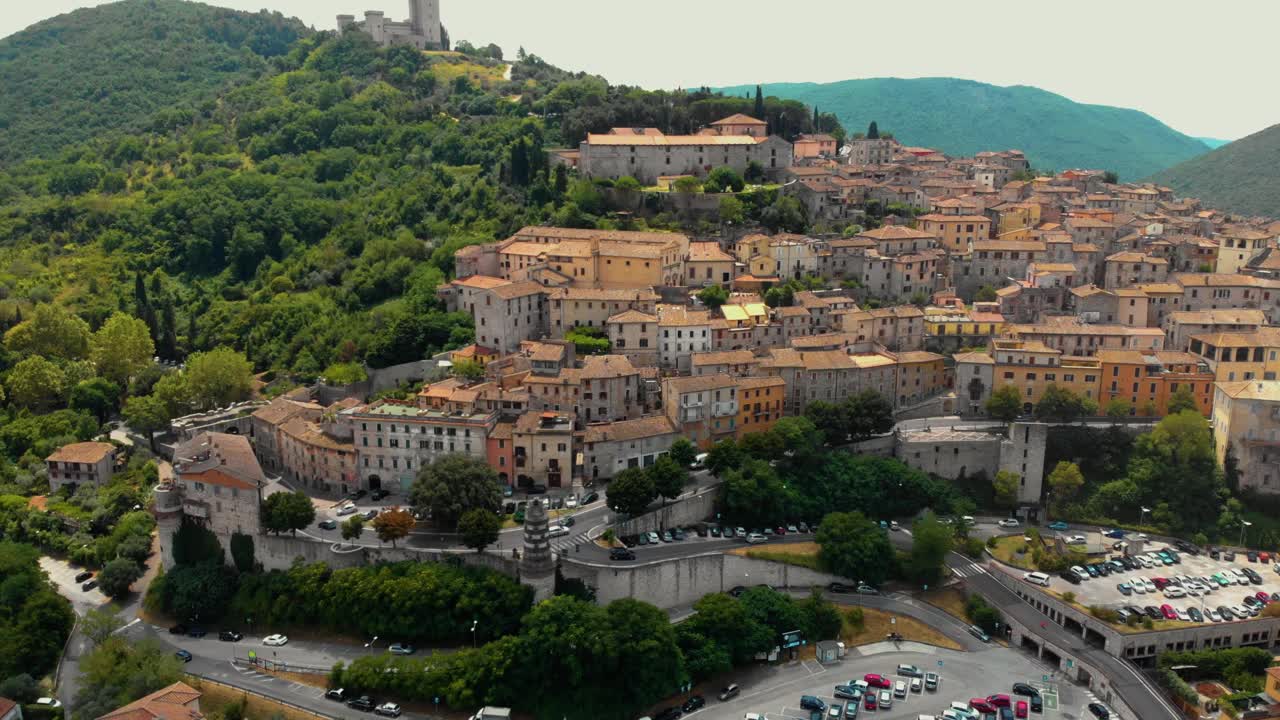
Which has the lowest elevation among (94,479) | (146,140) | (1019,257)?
(94,479)

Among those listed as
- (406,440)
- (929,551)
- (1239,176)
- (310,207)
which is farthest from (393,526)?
(1239,176)

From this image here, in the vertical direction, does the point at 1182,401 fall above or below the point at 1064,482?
above

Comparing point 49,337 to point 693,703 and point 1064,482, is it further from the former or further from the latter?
point 1064,482

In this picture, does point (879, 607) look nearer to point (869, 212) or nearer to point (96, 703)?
point (96, 703)

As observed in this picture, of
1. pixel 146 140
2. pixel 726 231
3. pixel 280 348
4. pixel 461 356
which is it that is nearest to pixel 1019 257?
pixel 726 231

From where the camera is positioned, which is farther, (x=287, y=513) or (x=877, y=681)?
(x=287, y=513)

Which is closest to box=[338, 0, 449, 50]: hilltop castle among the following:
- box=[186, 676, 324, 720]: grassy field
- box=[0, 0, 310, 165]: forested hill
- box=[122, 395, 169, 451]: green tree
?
box=[0, 0, 310, 165]: forested hill

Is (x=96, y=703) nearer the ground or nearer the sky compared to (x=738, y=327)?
nearer the ground

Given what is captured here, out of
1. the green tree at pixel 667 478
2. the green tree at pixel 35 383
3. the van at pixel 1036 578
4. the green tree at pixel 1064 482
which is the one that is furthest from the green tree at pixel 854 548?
the green tree at pixel 35 383
